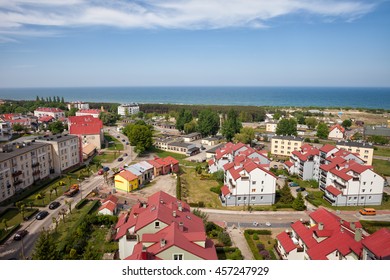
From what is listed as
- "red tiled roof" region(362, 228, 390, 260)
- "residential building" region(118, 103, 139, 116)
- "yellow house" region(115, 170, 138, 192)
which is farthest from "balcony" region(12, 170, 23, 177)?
"residential building" region(118, 103, 139, 116)

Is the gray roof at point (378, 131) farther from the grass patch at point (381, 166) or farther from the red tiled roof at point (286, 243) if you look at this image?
the red tiled roof at point (286, 243)

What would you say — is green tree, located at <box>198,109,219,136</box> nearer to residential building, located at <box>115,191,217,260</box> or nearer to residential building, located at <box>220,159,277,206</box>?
residential building, located at <box>220,159,277,206</box>

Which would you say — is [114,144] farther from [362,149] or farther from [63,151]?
[362,149]

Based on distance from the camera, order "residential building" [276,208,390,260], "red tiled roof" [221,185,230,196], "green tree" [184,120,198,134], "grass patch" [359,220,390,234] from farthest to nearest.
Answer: "green tree" [184,120,198,134]
"red tiled roof" [221,185,230,196]
"grass patch" [359,220,390,234]
"residential building" [276,208,390,260]

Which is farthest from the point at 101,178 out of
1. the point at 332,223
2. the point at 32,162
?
the point at 332,223

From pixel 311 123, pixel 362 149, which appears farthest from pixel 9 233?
pixel 311 123
